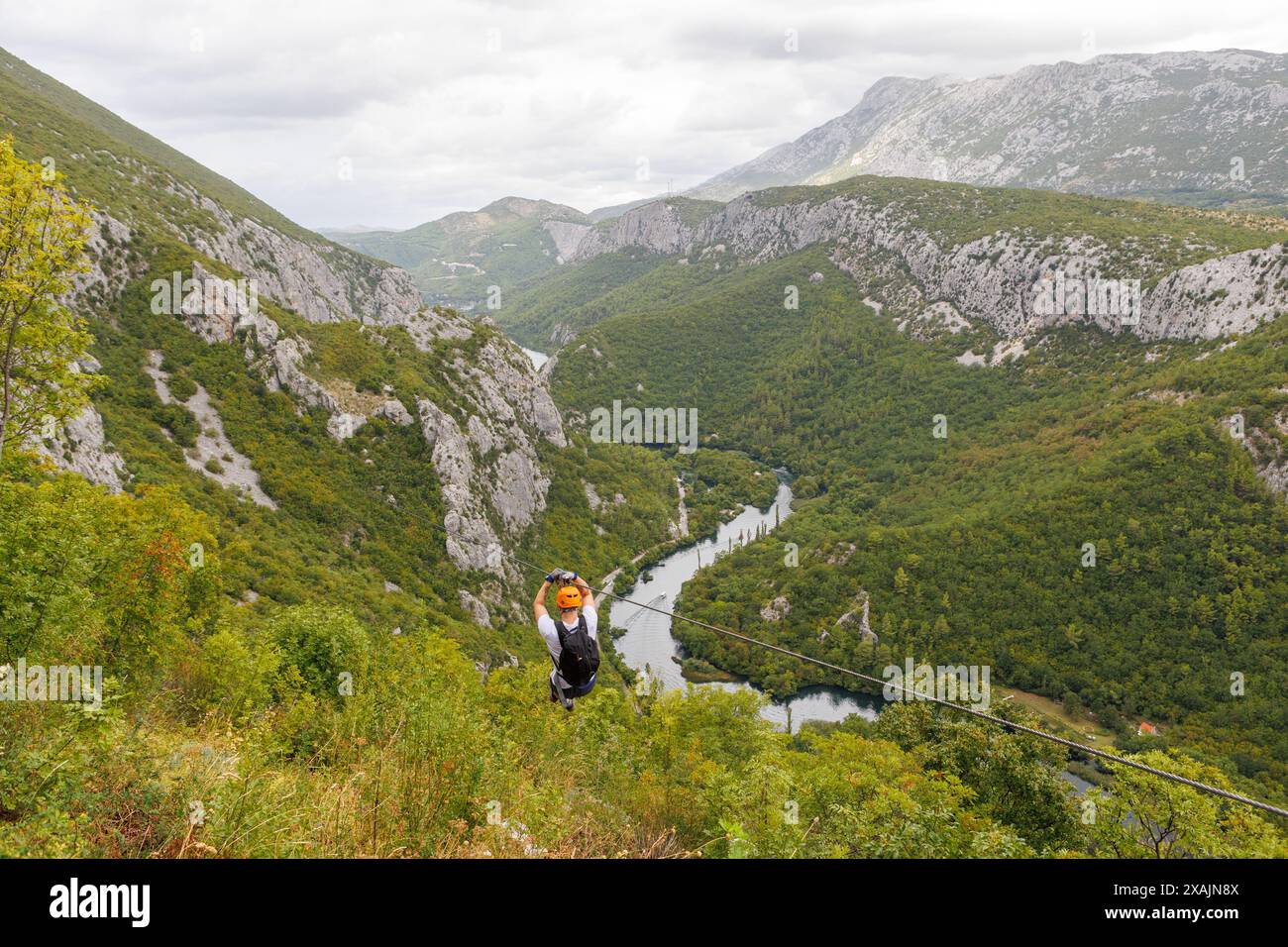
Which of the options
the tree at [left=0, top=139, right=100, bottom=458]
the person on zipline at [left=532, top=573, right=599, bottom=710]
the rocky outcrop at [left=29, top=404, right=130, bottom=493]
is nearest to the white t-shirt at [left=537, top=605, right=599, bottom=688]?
the person on zipline at [left=532, top=573, right=599, bottom=710]

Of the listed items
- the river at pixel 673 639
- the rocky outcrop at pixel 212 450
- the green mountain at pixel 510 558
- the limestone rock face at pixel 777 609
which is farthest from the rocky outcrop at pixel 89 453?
the limestone rock face at pixel 777 609

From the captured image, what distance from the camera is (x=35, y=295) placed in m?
9.96

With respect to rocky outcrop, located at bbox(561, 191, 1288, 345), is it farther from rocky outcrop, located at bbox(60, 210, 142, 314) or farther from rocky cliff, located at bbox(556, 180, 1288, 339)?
rocky outcrop, located at bbox(60, 210, 142, 314)

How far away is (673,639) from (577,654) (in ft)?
316

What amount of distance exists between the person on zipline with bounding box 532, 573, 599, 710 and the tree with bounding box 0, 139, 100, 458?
8.99 m

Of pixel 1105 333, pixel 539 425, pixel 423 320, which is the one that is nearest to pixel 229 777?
pixel 423 320

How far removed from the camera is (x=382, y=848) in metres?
5.89

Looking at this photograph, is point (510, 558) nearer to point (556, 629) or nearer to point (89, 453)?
point (89, 453)

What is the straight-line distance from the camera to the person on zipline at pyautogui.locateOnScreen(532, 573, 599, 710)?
804 cm

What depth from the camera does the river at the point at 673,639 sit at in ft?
277

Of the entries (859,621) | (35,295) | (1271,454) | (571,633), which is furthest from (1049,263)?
(35,295)

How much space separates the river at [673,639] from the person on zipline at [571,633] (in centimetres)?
5603

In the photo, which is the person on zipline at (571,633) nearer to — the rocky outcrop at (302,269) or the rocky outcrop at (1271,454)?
the rocky outcrop at (302,269)
